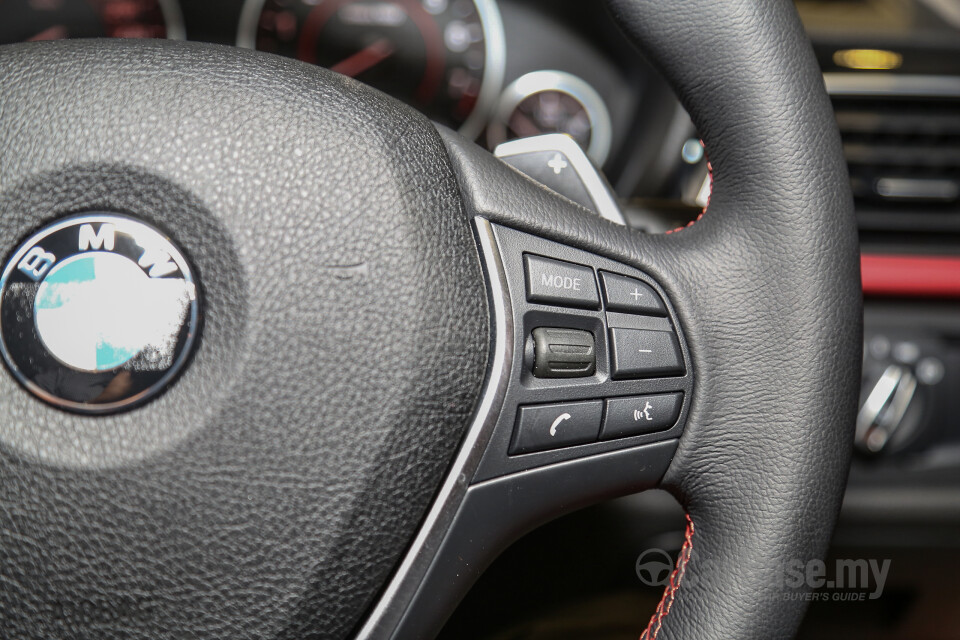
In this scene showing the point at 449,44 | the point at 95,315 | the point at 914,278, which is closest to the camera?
the point at 95,315

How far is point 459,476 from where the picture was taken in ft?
1.83

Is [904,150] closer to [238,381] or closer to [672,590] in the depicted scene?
[672,590]

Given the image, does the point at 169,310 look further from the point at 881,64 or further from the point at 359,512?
the point at 881,64

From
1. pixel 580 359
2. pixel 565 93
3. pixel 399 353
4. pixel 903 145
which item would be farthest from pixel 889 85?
pixel 399 353

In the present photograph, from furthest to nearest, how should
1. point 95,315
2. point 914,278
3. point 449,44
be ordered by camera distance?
point 449,44, point 914,278, point 95,315

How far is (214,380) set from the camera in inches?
19.7

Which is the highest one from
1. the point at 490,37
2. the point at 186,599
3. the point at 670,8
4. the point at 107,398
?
the point at 490,37

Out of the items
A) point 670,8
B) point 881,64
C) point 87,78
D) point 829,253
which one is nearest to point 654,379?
point 829,253

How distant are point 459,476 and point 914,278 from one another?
888mm

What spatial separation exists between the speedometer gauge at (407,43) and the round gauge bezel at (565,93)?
0.08 feet

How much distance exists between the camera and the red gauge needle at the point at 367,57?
1528mm

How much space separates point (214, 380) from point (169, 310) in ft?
0.16

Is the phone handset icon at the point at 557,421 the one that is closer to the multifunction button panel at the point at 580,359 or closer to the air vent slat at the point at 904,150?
the multifunction button panel at the point at 580,359

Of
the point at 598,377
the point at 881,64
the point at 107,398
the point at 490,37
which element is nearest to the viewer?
the point at 107,398
